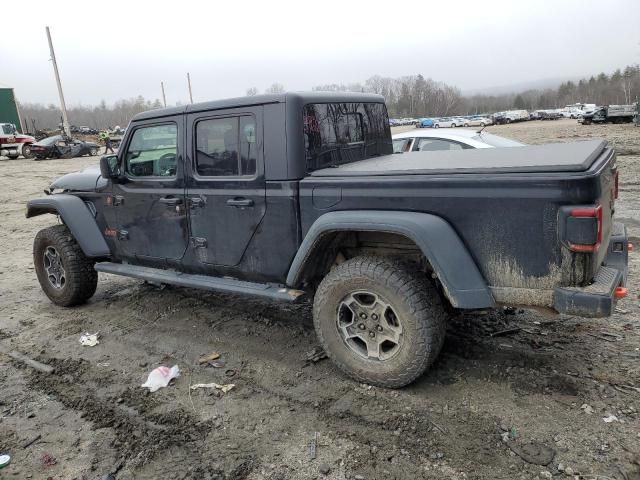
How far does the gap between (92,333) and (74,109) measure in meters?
Answer: 145

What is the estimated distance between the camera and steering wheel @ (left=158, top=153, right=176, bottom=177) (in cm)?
440

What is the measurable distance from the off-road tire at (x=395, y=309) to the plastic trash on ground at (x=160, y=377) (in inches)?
44.8

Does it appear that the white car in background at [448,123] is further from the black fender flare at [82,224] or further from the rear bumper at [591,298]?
the rear bumper at [591,298]

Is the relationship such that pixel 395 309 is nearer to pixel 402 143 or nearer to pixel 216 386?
pixel 216 386

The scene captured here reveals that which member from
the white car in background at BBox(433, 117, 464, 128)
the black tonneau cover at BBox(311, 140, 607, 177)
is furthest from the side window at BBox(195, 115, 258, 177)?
the white car in background at BBox(433, 117, 464, 128)

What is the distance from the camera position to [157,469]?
9.32 ft

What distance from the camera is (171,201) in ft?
14.3

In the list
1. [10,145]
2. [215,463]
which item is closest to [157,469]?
[215,463]

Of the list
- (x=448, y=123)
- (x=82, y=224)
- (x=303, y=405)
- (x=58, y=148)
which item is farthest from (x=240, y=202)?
(x=448, y=123)

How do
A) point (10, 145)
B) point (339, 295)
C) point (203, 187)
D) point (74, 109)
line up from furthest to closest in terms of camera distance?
point (74, 109) < point (10, 145) < point (203, 187) < point (339, 295)

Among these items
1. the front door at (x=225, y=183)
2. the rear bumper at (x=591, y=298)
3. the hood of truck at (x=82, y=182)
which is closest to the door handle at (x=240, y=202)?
the front door at (x=225, y=183)

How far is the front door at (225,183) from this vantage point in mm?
3854

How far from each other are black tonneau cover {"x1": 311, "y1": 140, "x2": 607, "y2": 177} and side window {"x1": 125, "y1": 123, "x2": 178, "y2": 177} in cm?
141

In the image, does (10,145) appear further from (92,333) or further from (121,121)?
(121,121)
